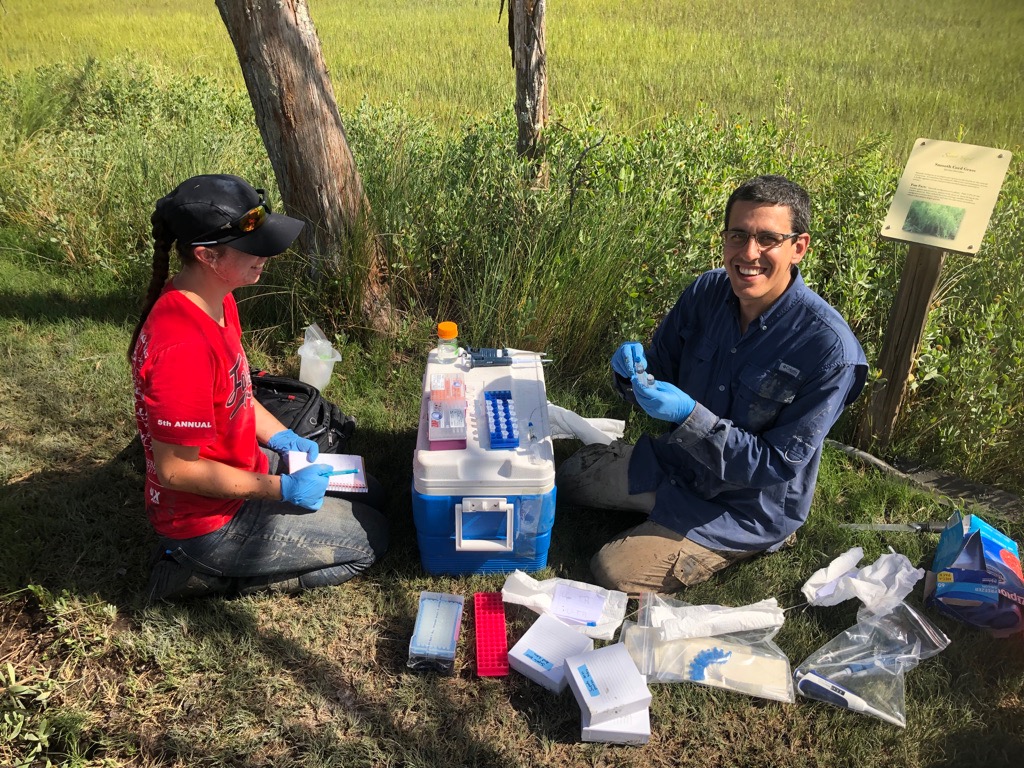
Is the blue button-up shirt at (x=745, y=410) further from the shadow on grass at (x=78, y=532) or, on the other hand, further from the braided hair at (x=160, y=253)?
the shadow on grass at (x=78, y=532)

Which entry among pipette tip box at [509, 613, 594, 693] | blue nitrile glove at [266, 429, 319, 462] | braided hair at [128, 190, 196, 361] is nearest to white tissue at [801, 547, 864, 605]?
pipette tip box at [509, 613, 594, 693]

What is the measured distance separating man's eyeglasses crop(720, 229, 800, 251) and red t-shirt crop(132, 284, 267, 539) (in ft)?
5.54

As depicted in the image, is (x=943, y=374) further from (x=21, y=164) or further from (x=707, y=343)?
(x=21, y=164)

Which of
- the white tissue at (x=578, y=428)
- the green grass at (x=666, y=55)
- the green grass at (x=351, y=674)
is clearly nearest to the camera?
the green grass at (x=351, y=674)

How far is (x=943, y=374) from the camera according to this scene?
3.38 meters

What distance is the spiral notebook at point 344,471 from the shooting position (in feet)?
8.85

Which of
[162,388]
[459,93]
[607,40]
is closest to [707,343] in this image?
[162,388]

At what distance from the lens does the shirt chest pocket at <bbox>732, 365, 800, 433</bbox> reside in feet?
7.85

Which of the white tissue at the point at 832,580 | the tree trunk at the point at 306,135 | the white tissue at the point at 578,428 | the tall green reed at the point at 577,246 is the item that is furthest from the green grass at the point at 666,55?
the white tissue at the point at 832,580

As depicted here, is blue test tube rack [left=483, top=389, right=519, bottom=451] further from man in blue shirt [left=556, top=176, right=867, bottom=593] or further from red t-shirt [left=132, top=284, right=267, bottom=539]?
red t-shirt [left=132, top=284, right=267, bottom=539]

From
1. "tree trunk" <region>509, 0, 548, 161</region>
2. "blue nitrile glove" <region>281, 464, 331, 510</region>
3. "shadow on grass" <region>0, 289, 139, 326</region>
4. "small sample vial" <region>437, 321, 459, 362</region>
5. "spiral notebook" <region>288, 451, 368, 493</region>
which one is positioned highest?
"tree trunk" <region>509, 0, 548, 161</region>

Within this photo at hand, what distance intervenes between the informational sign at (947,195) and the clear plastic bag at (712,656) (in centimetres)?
167

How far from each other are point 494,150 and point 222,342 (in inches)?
Result: 102

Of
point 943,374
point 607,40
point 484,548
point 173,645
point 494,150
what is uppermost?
point 607,40
